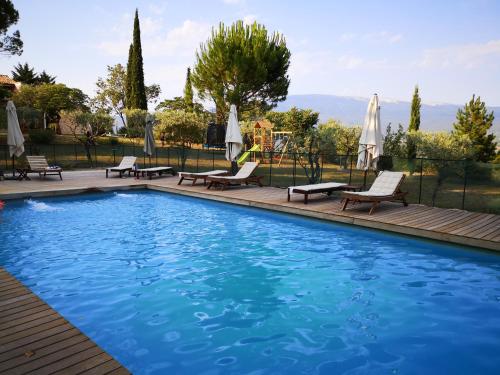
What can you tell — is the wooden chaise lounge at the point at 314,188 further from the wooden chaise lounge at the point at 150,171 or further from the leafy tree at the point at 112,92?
the leafy tree at the point at 112,92

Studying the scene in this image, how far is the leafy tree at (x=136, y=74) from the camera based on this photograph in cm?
3588

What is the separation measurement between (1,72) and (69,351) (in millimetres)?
53659

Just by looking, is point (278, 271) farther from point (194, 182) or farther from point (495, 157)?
point (495, 157)

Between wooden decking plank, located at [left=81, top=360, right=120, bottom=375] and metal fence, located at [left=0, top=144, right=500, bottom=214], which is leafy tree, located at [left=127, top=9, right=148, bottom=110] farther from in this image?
wooden decking plank, located at [left=81, top=360, right=120, bottom=375]

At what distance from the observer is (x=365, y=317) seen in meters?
3.92

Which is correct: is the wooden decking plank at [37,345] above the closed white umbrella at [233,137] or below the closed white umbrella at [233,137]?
below

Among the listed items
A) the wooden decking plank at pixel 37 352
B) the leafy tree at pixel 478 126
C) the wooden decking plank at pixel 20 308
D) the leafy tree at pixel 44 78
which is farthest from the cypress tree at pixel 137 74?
the wooden decking plank at pixel 37 352

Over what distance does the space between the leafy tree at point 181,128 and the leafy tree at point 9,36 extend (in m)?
10.2

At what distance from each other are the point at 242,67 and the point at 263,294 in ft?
76.3

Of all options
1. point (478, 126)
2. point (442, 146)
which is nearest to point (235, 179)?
point (442, 146)

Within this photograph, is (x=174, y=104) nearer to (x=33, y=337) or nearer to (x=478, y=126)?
(x=478, y=126)

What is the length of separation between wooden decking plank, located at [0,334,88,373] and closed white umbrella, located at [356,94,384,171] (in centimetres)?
747

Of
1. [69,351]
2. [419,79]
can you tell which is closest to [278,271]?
[69,351]

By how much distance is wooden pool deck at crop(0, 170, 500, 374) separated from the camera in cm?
241
